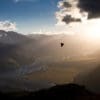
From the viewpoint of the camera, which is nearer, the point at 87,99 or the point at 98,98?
the point at 98,98
